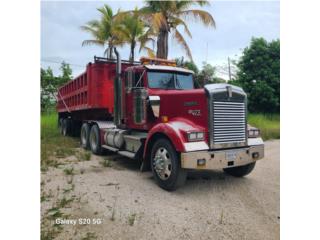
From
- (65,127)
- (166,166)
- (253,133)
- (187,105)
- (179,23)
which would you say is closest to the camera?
(166,166)

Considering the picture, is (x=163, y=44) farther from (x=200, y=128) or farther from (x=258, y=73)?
(x=200, y=128)

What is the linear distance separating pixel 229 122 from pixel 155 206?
183 cm

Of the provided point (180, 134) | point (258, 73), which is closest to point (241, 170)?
point (180, 134)

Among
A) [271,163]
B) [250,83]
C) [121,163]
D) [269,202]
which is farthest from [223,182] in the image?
[250,83]

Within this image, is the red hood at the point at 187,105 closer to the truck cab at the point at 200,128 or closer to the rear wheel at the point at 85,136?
the truck cab at the point at 200,128

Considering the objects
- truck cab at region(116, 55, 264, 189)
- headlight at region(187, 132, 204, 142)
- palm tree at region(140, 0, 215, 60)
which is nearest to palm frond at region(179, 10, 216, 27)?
palm tree at region(140, 0, 215, 60)

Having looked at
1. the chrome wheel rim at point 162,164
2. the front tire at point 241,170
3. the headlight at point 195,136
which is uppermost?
the headlight at point 195,136

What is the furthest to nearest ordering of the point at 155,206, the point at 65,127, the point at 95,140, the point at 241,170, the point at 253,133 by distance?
the point at 65,127
the point at 95,140
the point at 241,170
the point at 253,133
the point at 155,206

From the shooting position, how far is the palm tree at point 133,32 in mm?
7938

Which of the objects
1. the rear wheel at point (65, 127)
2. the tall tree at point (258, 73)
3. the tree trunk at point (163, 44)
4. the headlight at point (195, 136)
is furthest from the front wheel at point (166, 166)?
the rear wheel at point (65, 127)

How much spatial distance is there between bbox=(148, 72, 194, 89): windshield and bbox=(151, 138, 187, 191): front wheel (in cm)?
149

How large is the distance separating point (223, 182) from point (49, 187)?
3.09 m

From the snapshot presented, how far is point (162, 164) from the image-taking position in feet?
16.1

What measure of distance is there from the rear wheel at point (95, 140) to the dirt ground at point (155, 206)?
1881mm
